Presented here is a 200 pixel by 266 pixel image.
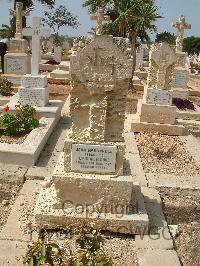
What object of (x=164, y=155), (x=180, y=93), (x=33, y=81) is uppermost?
(x=33, y=81)

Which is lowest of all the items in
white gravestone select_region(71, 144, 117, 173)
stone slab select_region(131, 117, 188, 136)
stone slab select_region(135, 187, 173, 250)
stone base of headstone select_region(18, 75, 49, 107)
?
stone slab select_region(135, 187, 173, 250)

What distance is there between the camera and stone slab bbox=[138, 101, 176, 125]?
8.96 meters

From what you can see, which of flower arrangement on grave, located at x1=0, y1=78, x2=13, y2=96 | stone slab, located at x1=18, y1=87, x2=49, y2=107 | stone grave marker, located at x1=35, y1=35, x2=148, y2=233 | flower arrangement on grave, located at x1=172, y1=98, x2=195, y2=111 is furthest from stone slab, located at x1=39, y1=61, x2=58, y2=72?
stone grave marker, located at x1=35, y1=35, x2=148, y2=233

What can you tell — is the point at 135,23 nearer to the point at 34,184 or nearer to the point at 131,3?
the point at 131,3

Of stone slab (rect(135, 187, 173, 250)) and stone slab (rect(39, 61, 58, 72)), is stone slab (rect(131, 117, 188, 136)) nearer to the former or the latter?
stone slab (rect(135, 187, 173, 250))

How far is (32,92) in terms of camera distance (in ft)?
29.2

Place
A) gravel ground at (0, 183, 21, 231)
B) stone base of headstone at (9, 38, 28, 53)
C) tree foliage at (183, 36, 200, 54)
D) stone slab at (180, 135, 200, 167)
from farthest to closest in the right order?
tree foliage at (183, 36, 200, 54), stone base of headstone at (9, 38, 28, 53), stone slab at (180, 135, 200, 167), gravel ground at (0, 183, 21, 231)

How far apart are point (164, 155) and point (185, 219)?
248cm

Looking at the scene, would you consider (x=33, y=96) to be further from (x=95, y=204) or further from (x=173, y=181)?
(x=95, y=204)

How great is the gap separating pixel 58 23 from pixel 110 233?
49.6 meters

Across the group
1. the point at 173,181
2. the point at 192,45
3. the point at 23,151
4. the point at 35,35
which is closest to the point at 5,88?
the point at 35,35

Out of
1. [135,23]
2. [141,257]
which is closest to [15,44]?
[135,23]

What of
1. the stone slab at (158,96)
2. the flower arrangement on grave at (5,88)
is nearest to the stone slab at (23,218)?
the stone slab at (158,96)

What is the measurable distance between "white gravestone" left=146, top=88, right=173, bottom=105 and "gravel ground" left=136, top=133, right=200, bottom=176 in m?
0.93
